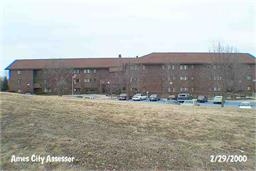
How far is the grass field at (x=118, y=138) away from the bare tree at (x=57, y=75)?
2965 inches

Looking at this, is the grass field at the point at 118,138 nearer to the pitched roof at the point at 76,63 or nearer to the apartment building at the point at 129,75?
the apartment building at the point at 129,75

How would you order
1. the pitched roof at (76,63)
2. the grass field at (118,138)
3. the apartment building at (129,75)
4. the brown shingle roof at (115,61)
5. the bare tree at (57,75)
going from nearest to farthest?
the grass field at (118,138) < the apartment building at (129,75) < the bare tree at (57,75) < the brown shingle roof at (115,61) < the pitched roof at (76,63)

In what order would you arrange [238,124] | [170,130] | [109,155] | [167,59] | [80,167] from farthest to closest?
[167,59], [238,124], [170,130], [109,155], [80,167]

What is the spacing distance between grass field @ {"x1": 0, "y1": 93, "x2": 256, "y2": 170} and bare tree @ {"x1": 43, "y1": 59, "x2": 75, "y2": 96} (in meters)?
75.3

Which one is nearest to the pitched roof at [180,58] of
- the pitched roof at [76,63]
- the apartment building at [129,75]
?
the apartment building at [129,75]

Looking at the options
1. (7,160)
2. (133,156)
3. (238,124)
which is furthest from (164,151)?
(238,124)

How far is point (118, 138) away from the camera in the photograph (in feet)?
34.5

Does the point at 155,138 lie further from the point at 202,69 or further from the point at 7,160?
the point at 202,69

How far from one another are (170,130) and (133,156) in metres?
3.05

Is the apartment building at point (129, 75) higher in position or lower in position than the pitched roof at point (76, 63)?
lower

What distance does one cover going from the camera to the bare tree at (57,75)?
89250mm

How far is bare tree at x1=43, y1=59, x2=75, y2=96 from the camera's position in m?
89.2

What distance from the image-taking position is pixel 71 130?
10898mm

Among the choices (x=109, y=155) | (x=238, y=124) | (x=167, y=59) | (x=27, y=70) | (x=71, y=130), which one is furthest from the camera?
(x=27, y=70)
